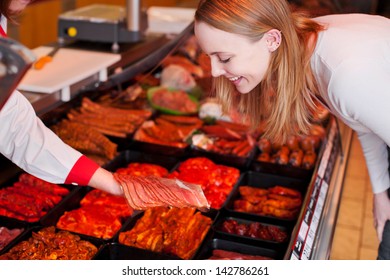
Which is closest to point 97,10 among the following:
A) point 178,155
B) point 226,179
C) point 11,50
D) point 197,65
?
point 197,65

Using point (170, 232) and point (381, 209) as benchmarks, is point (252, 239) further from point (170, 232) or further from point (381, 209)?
point (381, 209)

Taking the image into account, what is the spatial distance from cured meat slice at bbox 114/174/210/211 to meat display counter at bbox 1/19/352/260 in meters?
0.46

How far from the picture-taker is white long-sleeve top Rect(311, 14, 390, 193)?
1879 mm

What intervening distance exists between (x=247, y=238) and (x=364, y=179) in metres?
2.63

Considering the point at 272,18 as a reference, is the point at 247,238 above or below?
below

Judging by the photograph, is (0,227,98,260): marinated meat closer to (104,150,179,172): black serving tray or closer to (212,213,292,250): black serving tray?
(212,213,292,250): black serving tray

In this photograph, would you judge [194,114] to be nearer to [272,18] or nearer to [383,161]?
[383,161]

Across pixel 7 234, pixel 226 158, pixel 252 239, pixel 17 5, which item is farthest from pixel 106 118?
pixel 17 5

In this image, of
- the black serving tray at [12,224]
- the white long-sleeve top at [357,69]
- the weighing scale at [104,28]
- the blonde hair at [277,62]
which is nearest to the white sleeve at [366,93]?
the white long-sleeve top at [357,69]

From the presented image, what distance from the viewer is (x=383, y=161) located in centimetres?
273

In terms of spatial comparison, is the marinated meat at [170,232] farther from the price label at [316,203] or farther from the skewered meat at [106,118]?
the skewered meat at [106,118]

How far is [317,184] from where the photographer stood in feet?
9.42

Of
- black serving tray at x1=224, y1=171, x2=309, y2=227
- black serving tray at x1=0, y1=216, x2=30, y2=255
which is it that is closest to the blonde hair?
black serving tray at x1=224, y1=171, x2=309, y2=227

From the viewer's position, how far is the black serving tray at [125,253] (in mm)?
2336
